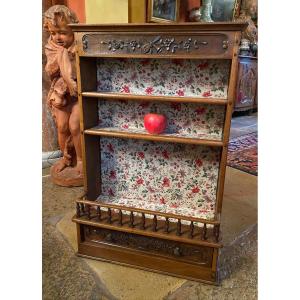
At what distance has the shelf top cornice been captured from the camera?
118 cm

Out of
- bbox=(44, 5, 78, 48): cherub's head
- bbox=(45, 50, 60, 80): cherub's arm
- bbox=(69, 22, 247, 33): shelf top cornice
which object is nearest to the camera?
bbox=(69, 22, 247, 33): shelf top cornice

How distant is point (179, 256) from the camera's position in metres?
1.52

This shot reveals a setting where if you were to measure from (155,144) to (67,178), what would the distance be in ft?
3.93

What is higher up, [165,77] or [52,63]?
[52,63]

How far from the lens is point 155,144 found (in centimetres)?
172

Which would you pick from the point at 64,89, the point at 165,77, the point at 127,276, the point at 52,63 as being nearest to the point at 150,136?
the point at 165,77

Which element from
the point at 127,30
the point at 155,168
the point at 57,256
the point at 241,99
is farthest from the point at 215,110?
the point at 241,99

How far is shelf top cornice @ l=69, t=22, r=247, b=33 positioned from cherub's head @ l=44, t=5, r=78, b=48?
3.04 feet

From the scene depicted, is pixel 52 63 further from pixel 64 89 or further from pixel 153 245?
pixel 153 245

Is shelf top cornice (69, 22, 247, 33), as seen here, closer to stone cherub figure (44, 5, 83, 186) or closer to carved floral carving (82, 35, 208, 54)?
carved floral carving (82, 35, 208, 54)

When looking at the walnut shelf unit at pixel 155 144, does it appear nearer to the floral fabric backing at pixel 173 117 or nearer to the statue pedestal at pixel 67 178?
the floral fabric backing at pixel 173 117

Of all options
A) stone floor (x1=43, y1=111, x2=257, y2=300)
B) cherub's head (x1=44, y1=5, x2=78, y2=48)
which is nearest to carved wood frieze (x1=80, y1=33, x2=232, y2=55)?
cherub's head (x1=44, y1=5, x2=78, y2=48)

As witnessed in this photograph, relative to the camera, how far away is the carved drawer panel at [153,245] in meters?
1.48

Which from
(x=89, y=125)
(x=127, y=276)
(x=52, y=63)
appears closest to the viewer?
(x=127, y=276)
